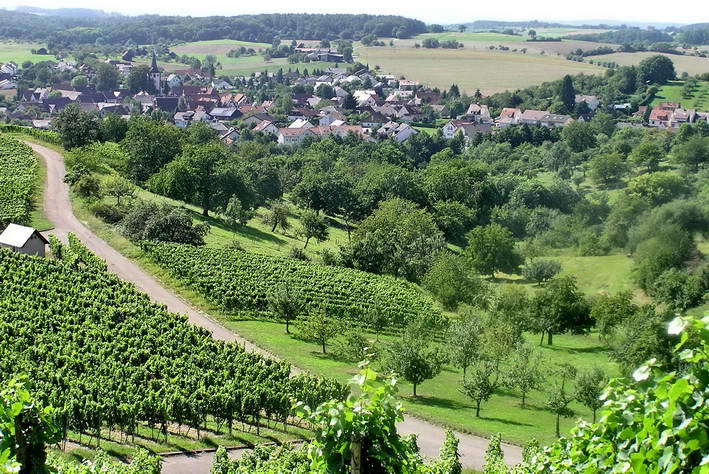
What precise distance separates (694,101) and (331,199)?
9508 cm

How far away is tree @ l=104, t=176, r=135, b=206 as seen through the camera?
2486 inches

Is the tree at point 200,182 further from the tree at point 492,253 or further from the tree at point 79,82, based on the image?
the tree at point 79,82

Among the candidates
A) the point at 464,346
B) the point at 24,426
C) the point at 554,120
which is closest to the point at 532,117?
the point at 554,120

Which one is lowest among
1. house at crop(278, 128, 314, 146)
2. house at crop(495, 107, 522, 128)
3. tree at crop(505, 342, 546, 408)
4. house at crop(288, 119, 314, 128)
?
house at crop(278, 128, 314, 146)

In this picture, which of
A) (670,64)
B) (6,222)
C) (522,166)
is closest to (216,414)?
(6,222)

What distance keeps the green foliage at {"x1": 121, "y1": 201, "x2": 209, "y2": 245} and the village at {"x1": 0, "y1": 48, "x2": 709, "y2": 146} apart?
7579 cm

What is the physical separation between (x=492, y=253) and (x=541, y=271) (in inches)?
184

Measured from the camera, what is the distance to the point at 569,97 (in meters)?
154

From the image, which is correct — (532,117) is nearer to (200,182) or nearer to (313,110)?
(313,110)

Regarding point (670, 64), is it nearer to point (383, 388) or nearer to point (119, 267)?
point (119, 267)

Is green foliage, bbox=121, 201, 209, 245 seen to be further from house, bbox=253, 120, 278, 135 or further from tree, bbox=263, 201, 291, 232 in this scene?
house, bbox=253, 120, 278, 135

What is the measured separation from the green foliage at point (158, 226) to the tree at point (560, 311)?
2482 centimetres

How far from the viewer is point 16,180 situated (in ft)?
208

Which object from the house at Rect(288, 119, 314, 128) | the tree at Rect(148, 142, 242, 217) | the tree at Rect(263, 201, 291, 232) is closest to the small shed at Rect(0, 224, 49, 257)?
the tree at Rect(148, 142, 242, 217)
